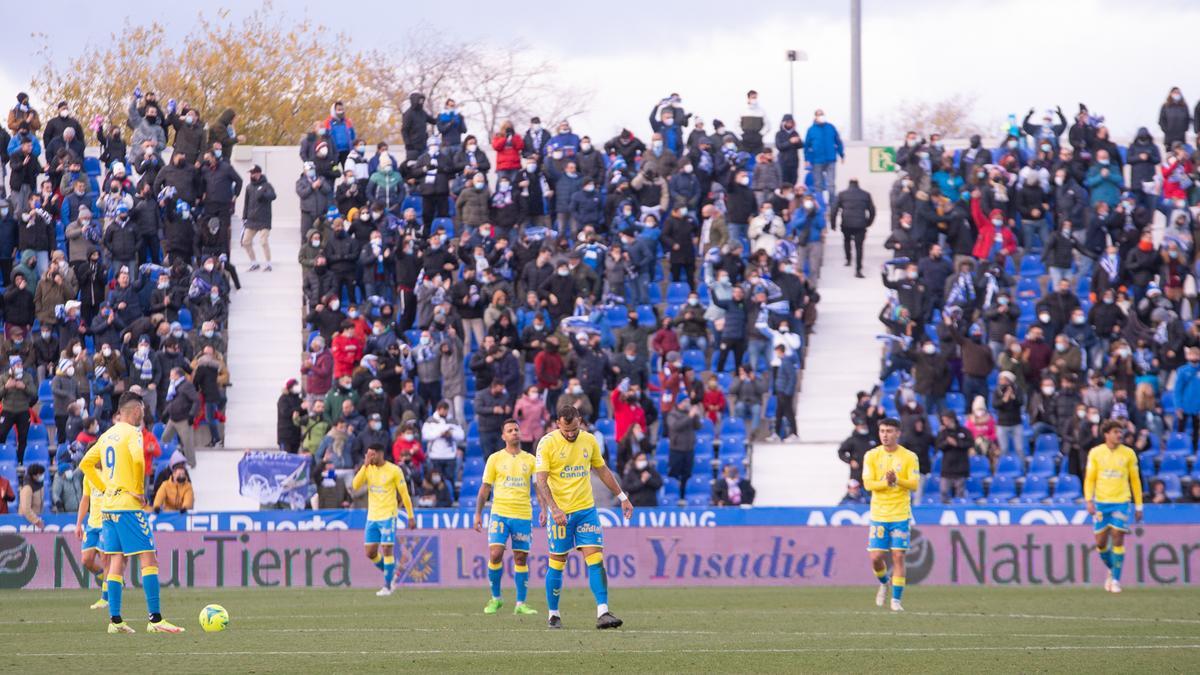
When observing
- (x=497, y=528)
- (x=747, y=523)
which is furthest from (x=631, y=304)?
(x=497, y=528)

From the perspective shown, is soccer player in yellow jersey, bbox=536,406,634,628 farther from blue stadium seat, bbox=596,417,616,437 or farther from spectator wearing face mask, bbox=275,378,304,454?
spectator wearing face mask, bbox=275,378,304,454

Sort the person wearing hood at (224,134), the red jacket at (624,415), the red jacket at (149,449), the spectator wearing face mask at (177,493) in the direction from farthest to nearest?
1. the person wearing hood at (224,134)
2. the red jacket at (624,415)
3. the spectator wearing face mask at (177,493)
4. the red jacket at (149,449)

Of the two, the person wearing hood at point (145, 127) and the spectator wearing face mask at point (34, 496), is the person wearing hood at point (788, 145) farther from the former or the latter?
the spectator wearing face mask at point (34, 496)

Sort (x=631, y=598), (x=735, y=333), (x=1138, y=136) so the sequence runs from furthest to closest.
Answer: (x=1138, y=136), (x=735, y=333), (x=631, y=598)

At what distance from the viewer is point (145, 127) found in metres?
35.3

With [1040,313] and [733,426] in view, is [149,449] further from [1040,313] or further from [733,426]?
[1040,313]

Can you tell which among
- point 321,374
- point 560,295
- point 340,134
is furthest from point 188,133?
point 560,295

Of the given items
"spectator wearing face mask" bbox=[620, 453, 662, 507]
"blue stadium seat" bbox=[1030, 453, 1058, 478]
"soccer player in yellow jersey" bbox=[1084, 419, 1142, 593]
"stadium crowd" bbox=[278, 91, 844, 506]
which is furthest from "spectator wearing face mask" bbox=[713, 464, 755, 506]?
"soccer player in yellow jersey" bbox=[1084, 419, 1142, 593]

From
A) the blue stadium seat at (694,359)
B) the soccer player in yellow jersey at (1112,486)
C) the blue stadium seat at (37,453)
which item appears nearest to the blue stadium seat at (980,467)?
the blue stadium seat at (694,359)

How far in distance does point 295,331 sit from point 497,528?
56.1 feet

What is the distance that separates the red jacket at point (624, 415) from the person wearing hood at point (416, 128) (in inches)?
345

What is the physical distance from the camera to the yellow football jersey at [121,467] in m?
15.6

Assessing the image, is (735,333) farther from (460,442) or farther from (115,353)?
(115,353)

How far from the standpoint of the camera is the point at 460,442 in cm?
2992
